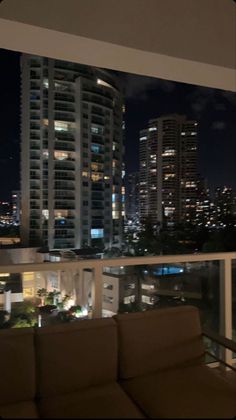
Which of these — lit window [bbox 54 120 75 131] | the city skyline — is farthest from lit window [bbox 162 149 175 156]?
lit window [bbox 54 120 75 131]

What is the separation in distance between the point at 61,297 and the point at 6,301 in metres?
0.43

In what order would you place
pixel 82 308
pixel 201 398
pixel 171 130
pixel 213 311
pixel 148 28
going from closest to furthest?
pixel 201 398 < pixel 82 308 < pixel 148 28 < pixel 213 311 < pixel 171 130

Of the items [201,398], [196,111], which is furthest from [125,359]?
[196,111]

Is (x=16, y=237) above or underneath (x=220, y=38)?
underneath

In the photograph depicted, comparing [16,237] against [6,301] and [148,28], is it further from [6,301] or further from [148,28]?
[148,28]

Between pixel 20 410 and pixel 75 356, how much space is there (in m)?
0.40

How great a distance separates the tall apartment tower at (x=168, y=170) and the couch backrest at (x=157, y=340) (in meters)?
2.55

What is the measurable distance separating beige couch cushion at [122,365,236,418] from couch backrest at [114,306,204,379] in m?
0.07

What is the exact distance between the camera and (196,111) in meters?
6.40

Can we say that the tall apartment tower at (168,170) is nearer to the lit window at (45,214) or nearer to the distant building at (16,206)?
the lit window at (45,214)

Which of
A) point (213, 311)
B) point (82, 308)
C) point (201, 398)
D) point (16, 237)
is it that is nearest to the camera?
point (201, 398)

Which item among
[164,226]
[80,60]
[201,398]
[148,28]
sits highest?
[148,28]

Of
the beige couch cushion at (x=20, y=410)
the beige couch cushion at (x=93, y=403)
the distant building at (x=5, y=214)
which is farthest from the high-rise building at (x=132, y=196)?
the beige couch cushion at (x=20, y=410)

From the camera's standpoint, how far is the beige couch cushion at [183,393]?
1.63 m
